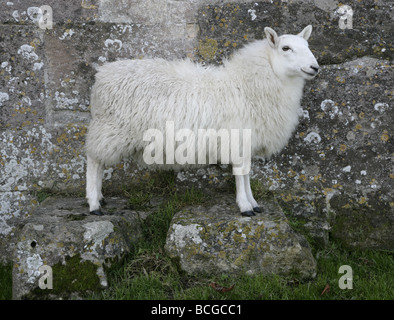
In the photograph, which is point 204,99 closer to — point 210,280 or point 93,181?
point 93,181

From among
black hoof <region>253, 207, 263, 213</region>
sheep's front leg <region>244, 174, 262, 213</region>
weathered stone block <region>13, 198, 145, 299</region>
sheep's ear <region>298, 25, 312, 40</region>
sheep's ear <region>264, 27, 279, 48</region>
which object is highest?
sheep's ear <region>298, 25, 312, 40</region>

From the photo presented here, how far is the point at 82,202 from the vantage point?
4207 mm

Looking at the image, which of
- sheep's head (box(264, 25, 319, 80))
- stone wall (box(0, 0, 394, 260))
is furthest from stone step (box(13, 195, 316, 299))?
sheep's head (box(264, 25, 319, 80))

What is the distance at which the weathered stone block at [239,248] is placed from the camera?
11.2 ft

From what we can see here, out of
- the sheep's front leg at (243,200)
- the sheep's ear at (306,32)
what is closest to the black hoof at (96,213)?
the sheep's front leg at (243,200)

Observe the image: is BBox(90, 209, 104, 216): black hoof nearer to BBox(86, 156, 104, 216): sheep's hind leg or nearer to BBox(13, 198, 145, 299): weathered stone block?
BBox(86, 156, 104, 216): sheep's hind leg

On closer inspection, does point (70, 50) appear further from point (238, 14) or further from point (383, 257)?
point (383, 257)

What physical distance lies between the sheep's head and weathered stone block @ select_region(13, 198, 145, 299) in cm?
202

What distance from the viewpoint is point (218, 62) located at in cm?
439

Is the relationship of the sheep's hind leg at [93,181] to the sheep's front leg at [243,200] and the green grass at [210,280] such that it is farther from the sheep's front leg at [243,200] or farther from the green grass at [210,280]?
the sheep's front leg at [243,200]

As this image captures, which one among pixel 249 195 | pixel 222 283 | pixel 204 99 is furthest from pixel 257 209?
pixel 204 99

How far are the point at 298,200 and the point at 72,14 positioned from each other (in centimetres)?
306

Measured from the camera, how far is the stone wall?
A: 430 cm

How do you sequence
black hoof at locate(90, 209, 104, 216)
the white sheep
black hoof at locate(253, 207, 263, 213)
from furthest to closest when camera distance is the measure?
1. black hoof at locate(253, 207, 263, 213)
2. black hoof at locate(90, 209, 104, 216)
3. the white sheep
